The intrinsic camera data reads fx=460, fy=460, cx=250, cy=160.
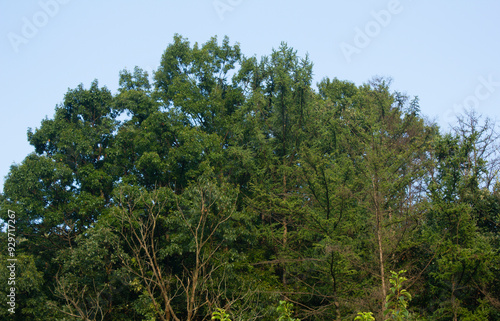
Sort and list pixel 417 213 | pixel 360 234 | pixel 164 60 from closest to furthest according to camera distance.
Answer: pixel 417 213, pixel 360 234, pixel 164 60

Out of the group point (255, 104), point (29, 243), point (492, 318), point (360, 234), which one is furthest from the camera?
point (255, 104)

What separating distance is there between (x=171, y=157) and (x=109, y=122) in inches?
137

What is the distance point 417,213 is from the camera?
40.7 ft

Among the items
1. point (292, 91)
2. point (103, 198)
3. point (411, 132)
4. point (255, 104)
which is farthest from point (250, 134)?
point (411, 132)

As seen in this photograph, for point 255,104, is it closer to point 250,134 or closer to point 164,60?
point 250,134

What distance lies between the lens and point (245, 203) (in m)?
17.4

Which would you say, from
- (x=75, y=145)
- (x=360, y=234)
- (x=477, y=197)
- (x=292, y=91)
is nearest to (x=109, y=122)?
(x=75, y=145)

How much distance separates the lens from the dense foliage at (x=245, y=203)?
12.0m

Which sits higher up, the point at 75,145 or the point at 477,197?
the point at 75,145

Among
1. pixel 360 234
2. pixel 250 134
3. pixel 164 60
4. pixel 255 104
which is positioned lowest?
pixel 360 234

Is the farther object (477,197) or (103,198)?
(103,198)

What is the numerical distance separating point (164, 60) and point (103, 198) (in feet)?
24.8

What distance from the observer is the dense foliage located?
12.0 metres

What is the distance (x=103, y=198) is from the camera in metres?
17.0
